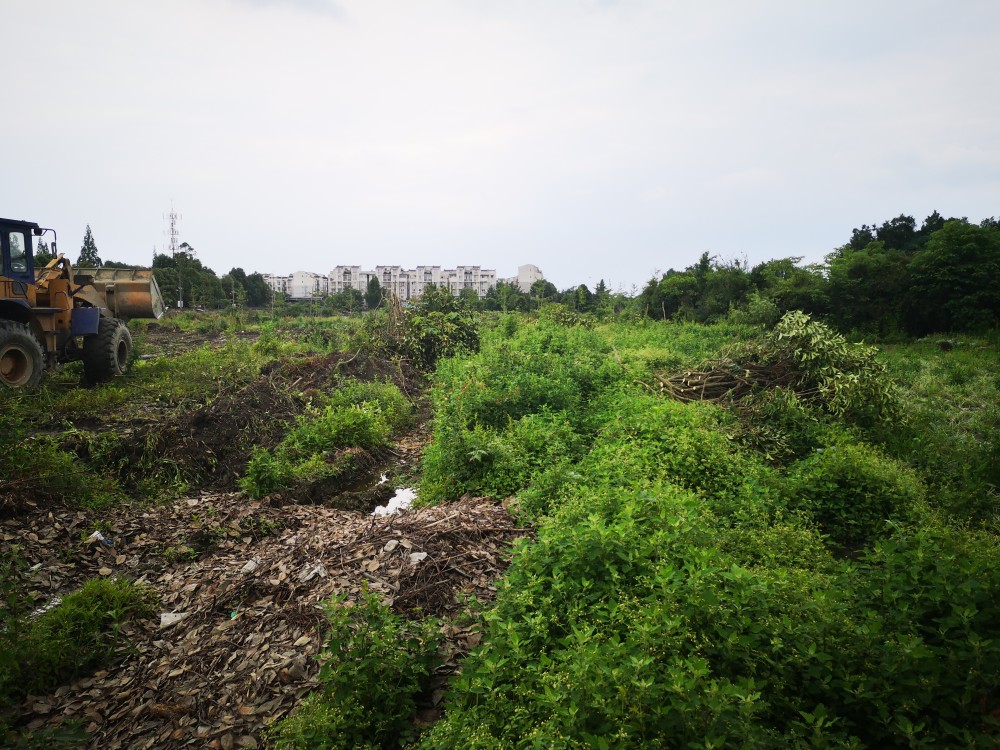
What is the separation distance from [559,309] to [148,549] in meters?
18.1

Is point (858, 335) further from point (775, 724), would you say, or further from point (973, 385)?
point (775, 724)

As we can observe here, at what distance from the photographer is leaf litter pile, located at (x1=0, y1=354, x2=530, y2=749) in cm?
337

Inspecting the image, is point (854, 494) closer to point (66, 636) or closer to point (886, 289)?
point (66, 636)

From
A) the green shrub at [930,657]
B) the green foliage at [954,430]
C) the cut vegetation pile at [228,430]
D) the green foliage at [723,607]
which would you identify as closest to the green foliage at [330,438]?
the cut vegetation pile at [228,430]

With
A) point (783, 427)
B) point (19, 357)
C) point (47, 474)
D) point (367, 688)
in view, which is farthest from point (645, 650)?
point (19, 357)

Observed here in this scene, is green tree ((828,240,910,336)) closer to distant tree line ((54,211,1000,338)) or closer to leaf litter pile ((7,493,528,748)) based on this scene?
distant tree line ((54,211,1000,338))

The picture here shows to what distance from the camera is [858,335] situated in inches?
626

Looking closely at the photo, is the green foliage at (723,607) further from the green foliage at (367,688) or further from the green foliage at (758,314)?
the green foliage at (758,314)

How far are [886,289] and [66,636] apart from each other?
20.0 m

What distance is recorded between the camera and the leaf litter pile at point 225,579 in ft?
11.0

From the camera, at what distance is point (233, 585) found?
15.1 ft

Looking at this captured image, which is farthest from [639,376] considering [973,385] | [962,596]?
[962,596]

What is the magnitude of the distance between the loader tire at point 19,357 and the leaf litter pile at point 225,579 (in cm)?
385

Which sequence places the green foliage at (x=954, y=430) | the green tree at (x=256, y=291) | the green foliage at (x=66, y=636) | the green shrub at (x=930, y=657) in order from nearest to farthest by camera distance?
the green shrub at (x=930, y=657)
the green foliage at (x=66, y=636)
the green foliage at (x=954, y=430)
the green tree at (x=256, y=291)
